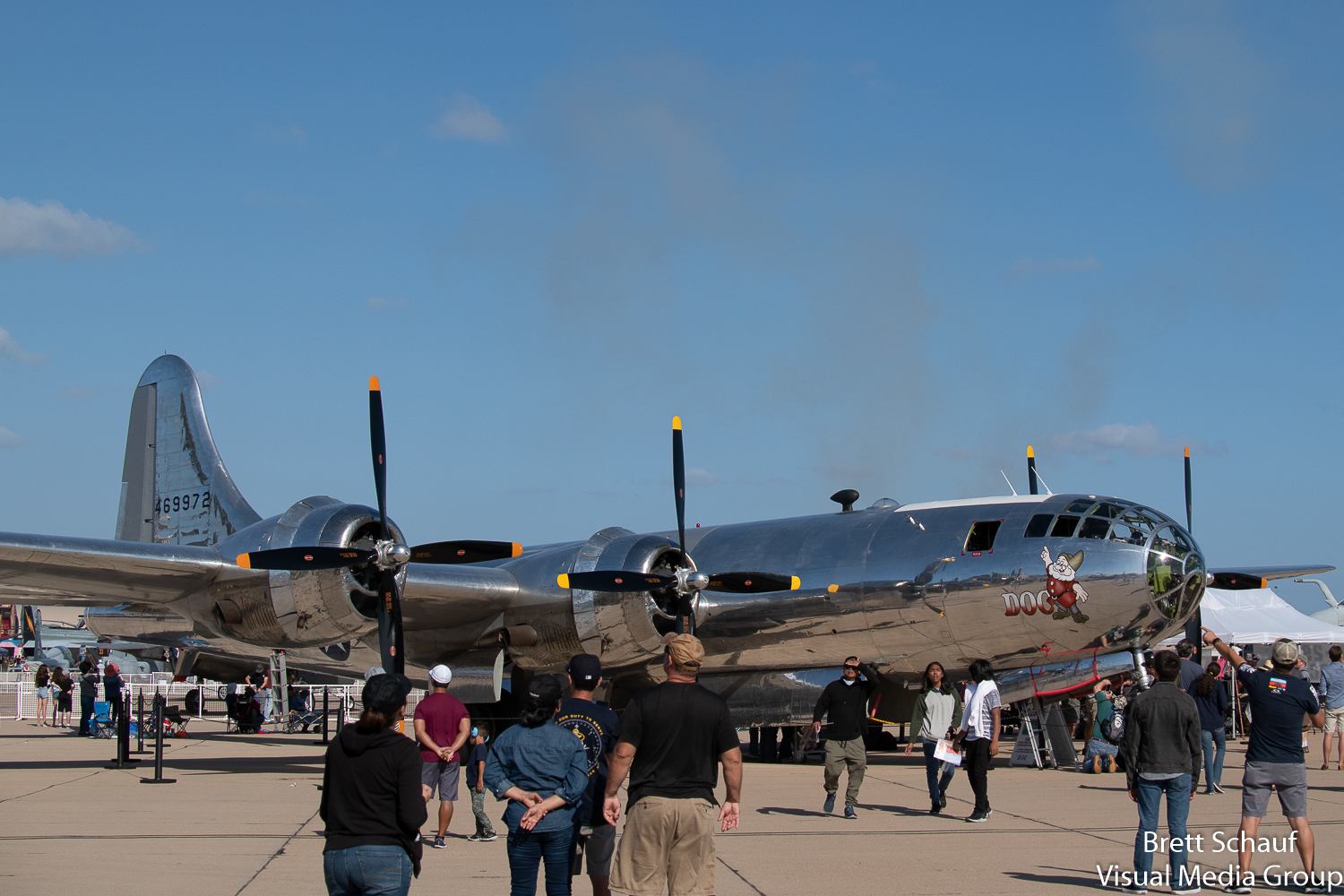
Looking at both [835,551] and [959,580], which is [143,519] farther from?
[959,580]

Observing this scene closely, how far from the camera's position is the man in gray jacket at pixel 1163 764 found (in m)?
7.18

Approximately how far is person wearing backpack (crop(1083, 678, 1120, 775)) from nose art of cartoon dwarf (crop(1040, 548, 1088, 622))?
1.24m

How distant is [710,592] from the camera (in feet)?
56.4

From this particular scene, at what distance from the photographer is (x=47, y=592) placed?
15711mm

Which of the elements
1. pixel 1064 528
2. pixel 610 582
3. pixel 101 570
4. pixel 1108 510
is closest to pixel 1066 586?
pixel 1064 528

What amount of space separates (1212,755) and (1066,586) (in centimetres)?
250

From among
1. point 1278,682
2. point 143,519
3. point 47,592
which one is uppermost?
point 143,519

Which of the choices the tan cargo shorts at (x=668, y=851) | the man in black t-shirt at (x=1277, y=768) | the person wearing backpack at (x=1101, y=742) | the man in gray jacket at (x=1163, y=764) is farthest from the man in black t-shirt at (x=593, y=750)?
the person wearing backpack at (x=1101, y=742)

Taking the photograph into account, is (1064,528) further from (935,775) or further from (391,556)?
(391,556)

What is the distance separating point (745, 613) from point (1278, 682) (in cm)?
962

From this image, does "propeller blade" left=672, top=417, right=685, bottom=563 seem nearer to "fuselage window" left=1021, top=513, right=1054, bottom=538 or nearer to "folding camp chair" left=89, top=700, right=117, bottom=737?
→ "fuselage window" left=1021, top=513, right=1054, bottom=538

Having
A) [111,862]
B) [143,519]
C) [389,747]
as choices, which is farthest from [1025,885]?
[143,519]

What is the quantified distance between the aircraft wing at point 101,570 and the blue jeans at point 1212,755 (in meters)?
10.7

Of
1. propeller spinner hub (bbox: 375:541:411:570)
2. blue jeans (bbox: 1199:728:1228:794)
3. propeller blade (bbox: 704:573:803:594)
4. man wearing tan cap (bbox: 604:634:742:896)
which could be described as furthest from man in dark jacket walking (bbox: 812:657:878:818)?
man wearing tan cap (bbox: 604:634:742:896)
